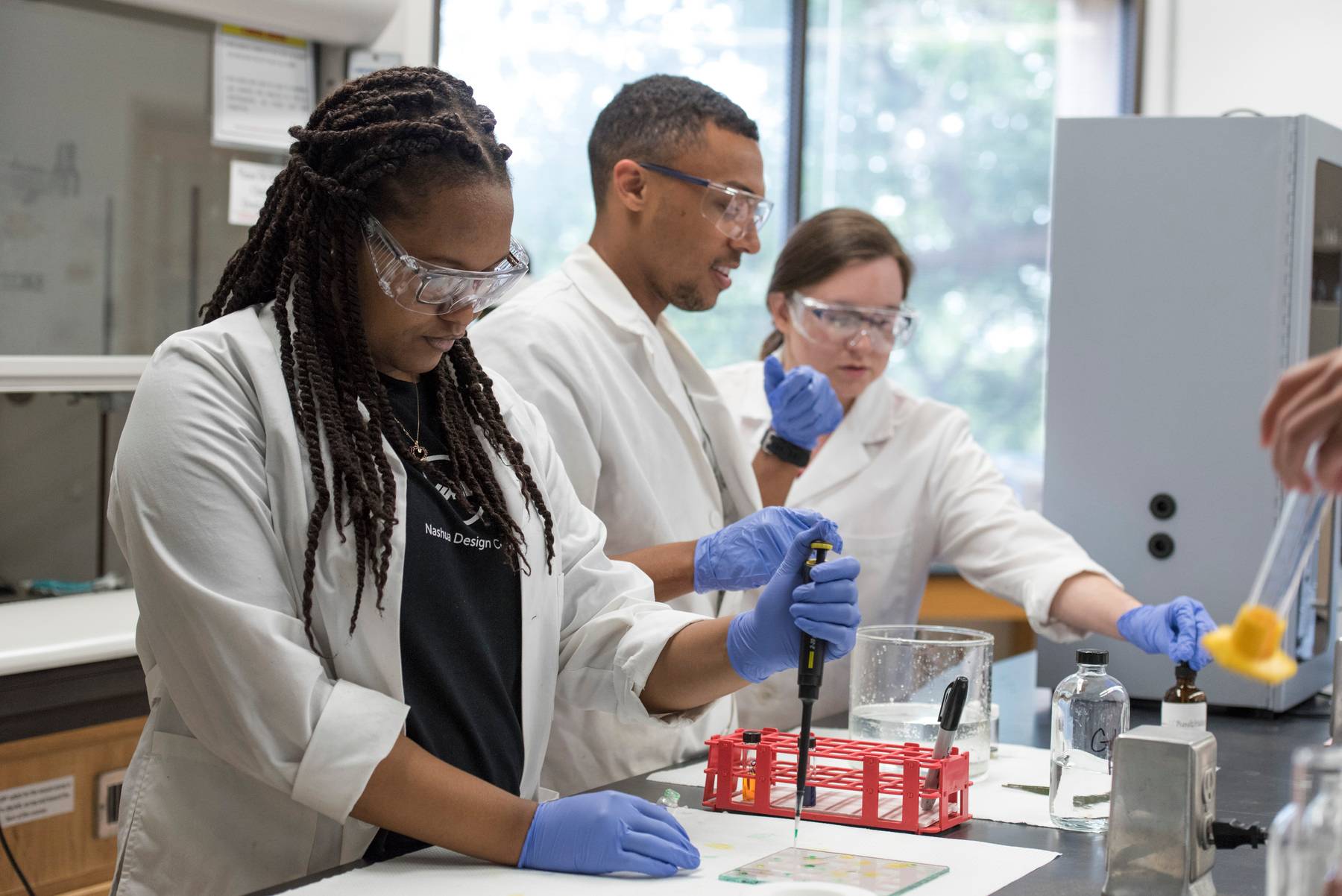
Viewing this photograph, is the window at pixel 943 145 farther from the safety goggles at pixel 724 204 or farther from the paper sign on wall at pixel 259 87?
the safety goggles at pixel 724 204

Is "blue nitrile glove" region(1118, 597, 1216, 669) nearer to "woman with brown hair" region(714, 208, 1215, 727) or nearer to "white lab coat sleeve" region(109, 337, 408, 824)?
"woman with brown hair" region(714, 208, 1215, 727)

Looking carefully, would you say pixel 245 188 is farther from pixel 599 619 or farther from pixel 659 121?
pixel 599 619

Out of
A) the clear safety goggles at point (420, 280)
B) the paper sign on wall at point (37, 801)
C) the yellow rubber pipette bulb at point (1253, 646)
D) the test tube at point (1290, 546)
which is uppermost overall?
the clear safety goggles at point (420, 280)

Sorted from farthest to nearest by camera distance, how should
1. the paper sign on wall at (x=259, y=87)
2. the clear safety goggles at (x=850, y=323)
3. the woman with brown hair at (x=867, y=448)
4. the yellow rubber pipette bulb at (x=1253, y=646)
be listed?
the paper sign on wall at (x=259, y=87) → the clear safety goggles at (x=850, y=323) → the woman with brown hair at (x=867, y=448) → the yellow rubber pipette bulb at (x=1253, y=646)

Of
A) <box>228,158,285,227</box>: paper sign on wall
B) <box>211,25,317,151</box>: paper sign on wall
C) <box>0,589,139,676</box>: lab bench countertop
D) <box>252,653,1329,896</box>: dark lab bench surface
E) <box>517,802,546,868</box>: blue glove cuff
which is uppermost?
<box>211,25,317,151</box>: paper sign on wall

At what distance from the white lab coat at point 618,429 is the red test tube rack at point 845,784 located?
340 mm

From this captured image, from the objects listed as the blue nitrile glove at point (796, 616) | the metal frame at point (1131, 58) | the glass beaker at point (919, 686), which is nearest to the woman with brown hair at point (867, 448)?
the glass beaker at point (919, 686)

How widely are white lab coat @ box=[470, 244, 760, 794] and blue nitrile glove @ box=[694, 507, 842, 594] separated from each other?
16cm

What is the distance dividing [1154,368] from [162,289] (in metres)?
1.85

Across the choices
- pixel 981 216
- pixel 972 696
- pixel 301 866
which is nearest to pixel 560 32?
pixel 981 216

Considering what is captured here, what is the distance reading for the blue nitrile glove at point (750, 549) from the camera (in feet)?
5.90

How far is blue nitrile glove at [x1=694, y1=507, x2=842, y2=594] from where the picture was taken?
180 cm

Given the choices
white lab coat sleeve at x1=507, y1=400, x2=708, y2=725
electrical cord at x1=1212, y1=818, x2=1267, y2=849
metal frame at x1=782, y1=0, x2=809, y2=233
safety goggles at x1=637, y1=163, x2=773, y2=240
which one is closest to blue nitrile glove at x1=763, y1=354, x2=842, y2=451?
safety goggles at x1=637, y1=163, x2=773, y2=240

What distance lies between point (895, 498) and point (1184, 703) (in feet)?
3.36
